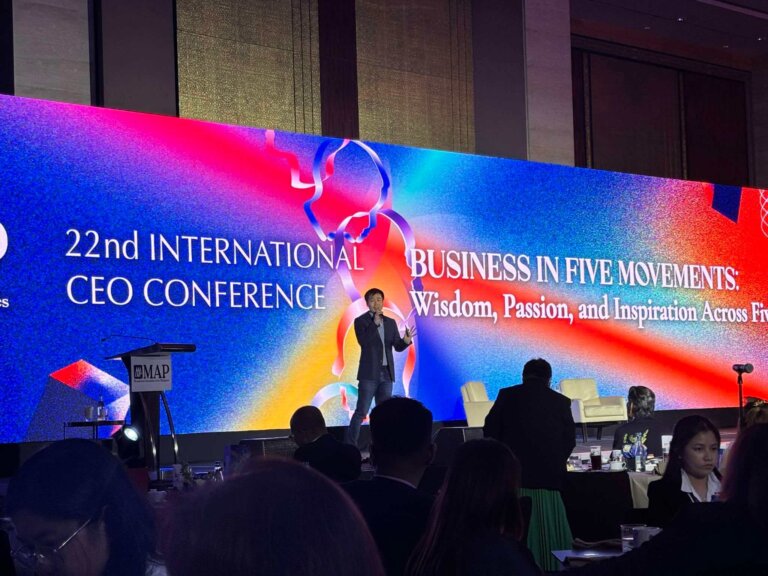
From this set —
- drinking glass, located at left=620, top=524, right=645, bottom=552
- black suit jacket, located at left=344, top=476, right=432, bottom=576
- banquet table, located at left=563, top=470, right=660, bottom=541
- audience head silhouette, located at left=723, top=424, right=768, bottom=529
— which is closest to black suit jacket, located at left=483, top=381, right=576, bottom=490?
banquet table, located at left=563, top=470, right=660, bottom=541

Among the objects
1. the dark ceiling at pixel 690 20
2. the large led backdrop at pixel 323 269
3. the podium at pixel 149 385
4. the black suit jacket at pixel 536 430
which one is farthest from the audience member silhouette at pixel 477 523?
the dark ceiling at pixel 690 20

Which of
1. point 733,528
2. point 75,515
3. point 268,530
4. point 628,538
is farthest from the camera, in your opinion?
point 628,538

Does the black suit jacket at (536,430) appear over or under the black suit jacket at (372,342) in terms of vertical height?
under

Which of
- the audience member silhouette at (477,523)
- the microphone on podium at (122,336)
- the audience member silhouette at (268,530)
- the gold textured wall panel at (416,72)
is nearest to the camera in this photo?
the audience member silhouette at (268,530)

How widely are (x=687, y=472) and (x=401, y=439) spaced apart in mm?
1534

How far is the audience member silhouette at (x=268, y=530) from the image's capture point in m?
0.78

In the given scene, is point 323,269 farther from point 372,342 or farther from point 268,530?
point 268,530

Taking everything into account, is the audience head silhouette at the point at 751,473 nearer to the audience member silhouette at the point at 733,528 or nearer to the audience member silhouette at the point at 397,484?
the audience member silhouette at the point at 733,528

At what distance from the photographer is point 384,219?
36.9 ft

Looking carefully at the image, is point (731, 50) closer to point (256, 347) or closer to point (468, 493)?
point (256, 347)

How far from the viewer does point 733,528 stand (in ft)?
6.10

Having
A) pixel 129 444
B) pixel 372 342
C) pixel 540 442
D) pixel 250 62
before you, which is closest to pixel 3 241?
pixel 372 342

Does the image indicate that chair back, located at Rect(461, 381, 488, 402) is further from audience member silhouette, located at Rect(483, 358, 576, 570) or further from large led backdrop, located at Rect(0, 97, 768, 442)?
audience member silhouette, located at Rect(483, 358, 576, 570)

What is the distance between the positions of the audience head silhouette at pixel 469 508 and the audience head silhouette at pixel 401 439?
32cm
